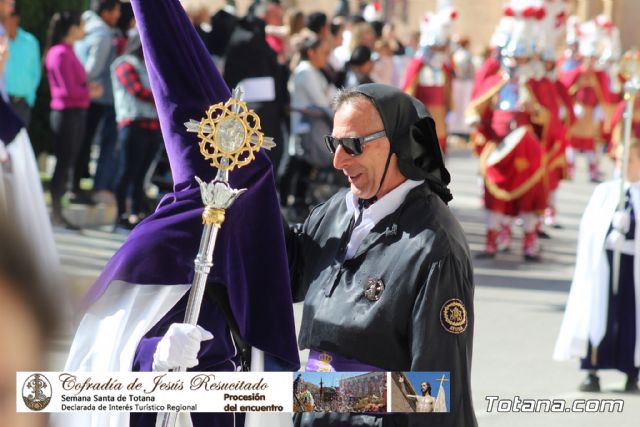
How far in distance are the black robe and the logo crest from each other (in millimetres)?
766

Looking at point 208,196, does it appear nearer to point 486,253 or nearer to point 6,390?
point 6,390

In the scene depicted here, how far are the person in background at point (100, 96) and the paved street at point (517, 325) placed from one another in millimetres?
1000

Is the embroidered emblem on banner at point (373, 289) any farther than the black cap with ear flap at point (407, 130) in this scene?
No

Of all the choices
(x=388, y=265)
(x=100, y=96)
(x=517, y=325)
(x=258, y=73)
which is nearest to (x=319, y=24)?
(x=258, y=73)

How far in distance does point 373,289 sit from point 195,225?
21.1 inches

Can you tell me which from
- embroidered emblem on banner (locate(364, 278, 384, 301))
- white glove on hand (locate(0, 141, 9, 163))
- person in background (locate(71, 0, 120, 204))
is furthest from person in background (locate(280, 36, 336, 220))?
embroidered emblem on banner (locate(364, 278, 384, 301))

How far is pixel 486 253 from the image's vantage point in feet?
40.7

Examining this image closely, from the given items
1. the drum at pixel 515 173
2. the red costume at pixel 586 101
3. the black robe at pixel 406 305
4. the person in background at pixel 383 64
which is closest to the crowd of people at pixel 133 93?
the drum at pixel 515 173

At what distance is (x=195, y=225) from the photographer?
3736mm

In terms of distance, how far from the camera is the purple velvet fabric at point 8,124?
7.00 meters

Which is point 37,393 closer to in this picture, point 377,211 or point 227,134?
point 227,134

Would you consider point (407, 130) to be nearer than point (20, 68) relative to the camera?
Yes

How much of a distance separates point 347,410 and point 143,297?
652mm

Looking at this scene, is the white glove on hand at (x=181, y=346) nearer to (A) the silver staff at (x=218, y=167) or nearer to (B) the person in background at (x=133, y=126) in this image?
(A) the silver staff at (x=218, y=167)
